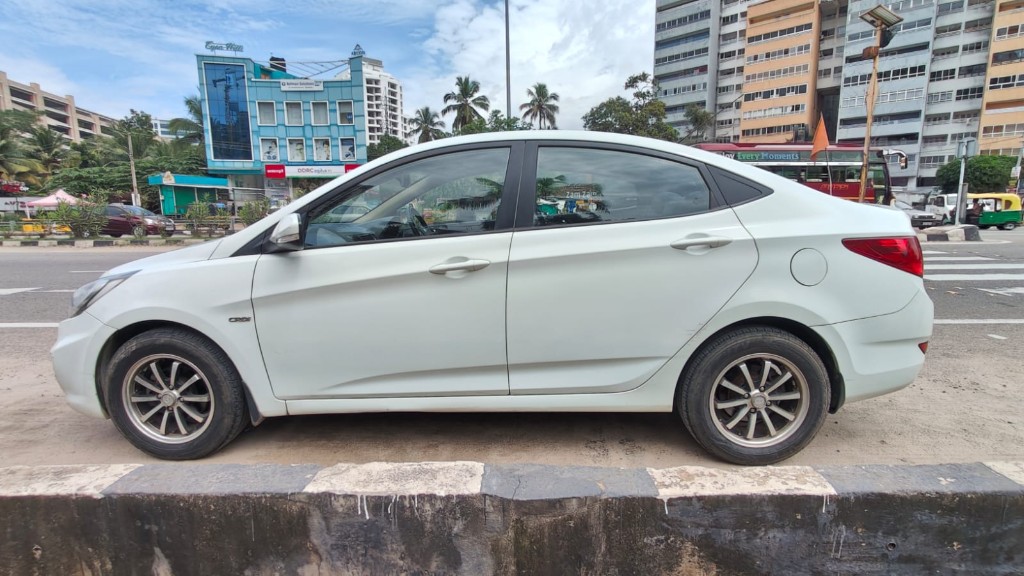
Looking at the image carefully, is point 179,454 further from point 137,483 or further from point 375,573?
point 375,573

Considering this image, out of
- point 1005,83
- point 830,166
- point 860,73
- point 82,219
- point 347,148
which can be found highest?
point 860,73

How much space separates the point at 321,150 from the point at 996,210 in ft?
138

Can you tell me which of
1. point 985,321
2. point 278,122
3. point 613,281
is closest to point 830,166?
point 985,321

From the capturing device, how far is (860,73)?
54.5 meters

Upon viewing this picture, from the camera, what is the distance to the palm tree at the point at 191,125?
152 feet

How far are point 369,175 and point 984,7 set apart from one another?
238 ft

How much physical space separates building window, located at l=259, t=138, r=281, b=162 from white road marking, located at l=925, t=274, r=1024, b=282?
41.1 m

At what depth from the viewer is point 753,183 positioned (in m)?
2.55

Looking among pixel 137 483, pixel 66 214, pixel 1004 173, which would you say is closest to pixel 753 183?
pixel 137 483

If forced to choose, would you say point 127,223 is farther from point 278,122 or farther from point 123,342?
point 278,122

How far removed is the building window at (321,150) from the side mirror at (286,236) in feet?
135

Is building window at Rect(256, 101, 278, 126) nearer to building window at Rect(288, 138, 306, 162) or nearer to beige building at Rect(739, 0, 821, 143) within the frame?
building window at Rect(288, 138, 306, 162)

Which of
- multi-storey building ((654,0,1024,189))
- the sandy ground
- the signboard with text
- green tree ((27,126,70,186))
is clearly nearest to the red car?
the sandy ground

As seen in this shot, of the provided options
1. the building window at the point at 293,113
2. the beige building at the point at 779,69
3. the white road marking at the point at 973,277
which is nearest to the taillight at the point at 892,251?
the white road marking at the point at 973,277
